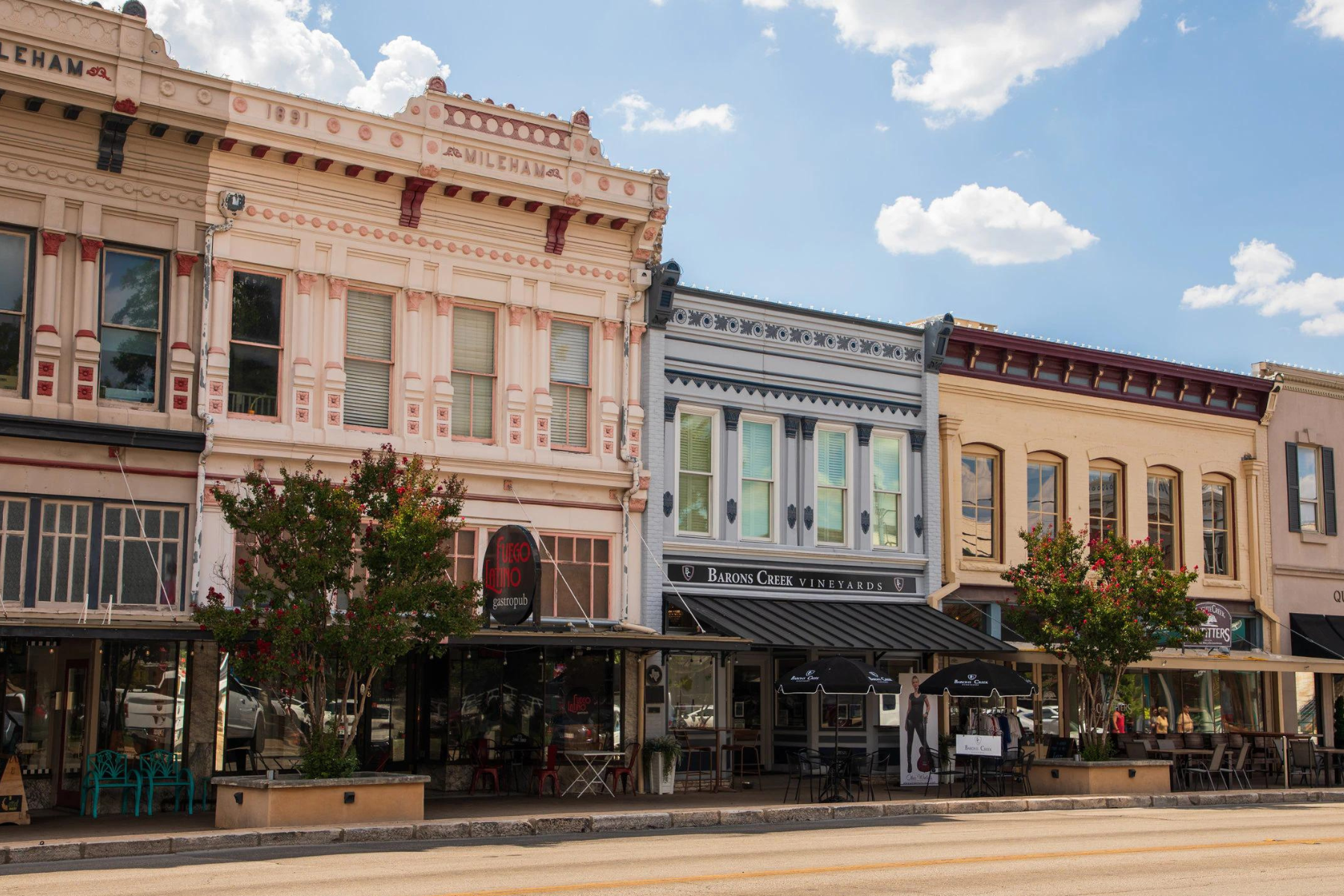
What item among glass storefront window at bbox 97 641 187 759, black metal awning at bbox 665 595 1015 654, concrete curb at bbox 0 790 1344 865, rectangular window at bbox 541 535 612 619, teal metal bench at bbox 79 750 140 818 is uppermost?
rectangular window at bbox 541 535 612 619

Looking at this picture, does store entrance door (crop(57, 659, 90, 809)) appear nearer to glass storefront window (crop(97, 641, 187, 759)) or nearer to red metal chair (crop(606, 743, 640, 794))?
glass storefront window (crop(97, 641, 187, 759))

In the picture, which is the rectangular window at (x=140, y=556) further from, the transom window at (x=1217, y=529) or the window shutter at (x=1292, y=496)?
the window shutter at (x=1292, y=496)

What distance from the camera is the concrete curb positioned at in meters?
16.1

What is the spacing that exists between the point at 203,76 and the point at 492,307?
5.83 m

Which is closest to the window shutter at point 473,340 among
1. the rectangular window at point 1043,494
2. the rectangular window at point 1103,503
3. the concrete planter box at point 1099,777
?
the concrete planter box at point 1099,777

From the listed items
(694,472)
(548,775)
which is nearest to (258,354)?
(548,775)

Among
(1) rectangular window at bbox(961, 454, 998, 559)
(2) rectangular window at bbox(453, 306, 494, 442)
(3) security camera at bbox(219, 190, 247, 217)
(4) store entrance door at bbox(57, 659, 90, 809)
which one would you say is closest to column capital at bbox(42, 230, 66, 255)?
(3) security camera at bbox(219, 190, 247, 217)

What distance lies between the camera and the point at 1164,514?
33625 millimetres

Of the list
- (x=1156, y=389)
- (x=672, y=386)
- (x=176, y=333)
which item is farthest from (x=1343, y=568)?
(x=176, y=333)

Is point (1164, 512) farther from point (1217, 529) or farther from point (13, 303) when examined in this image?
point (13, 303)

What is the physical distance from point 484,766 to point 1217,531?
19.0m

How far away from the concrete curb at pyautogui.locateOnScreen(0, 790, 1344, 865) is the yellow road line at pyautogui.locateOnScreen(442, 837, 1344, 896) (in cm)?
547

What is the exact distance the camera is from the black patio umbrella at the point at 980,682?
24953mm

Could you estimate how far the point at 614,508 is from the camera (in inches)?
1008
